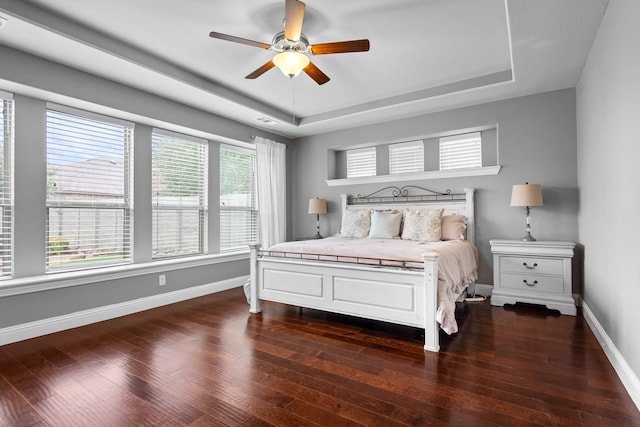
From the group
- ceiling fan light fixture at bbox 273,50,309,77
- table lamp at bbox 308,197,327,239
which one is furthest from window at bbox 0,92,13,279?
table lamp at bbox 308,197,327,239

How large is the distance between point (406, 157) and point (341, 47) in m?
2.84

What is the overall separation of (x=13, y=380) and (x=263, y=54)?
127 inches

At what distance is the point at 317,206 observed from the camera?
5328 mm

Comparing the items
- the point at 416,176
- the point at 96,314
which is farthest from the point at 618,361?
the point at 96,314

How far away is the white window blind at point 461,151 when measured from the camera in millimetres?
4500

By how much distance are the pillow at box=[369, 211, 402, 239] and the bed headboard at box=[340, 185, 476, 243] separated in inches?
20.6

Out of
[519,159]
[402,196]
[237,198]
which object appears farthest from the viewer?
[237,198]

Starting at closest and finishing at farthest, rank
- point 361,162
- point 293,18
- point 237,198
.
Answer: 1. point 293,18
2. point 237,198
3. point 361,162

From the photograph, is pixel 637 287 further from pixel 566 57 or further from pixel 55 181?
pixel 55 181

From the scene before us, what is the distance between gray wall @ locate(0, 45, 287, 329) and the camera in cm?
286

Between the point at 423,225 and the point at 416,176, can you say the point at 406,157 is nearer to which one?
the point at 416,176

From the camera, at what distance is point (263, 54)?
3.20 m

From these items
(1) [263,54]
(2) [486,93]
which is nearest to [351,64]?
(1) [263,54]

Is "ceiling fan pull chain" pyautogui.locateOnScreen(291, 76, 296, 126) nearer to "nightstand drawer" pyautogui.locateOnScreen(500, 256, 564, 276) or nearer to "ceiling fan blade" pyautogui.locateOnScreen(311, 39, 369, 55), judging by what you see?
"ceiling fan blade" pyautogui.locateOnScreen(311, 39, 369, 55)
